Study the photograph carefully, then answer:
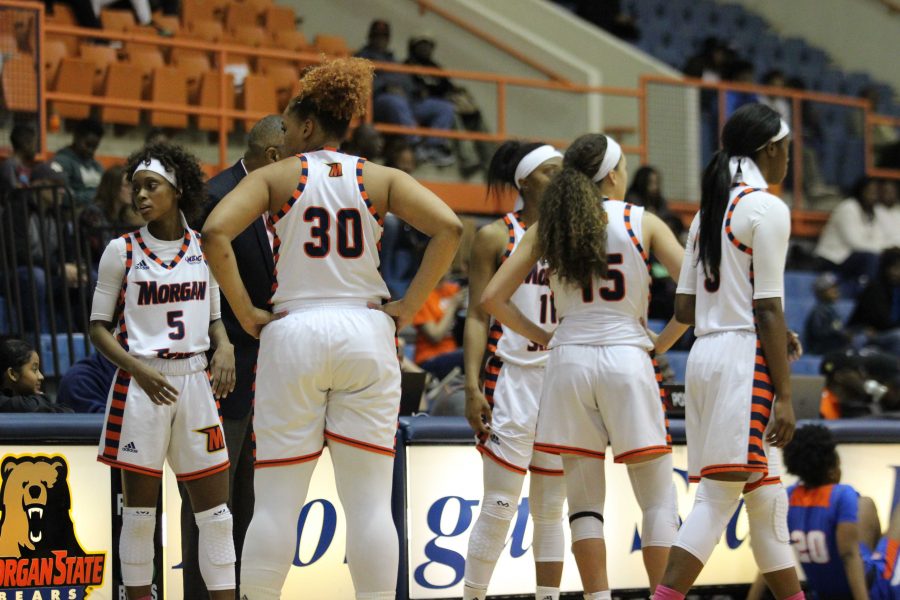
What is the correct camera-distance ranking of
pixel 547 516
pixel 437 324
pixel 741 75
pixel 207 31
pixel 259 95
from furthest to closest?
pixel 741 75
pixel 207 31
pixel 259 95
pixel 437 324
pixel 547 516

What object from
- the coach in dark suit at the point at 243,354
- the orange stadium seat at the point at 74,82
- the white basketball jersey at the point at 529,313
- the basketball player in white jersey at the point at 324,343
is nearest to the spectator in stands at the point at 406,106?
the orange stadium seat at the point at 74,82

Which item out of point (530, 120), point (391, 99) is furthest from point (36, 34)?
point (530, 120)

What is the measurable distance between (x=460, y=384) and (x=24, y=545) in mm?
3060

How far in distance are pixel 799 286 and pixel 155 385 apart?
32.0 ft

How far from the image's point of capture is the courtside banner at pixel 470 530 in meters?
6.33

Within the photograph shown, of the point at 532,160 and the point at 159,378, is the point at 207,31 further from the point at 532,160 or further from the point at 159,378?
the point at 159,378

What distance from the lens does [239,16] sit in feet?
45.4

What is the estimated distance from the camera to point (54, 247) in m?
9.16

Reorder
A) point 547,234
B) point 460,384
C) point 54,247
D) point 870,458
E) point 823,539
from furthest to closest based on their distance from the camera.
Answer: point 54,247 → point 460,384 → point 870,458 → point 823,539 → point 547,234

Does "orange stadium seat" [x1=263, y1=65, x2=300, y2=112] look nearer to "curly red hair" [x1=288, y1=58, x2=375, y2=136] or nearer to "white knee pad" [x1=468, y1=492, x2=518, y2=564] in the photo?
"white knee pad" [x1=468, y1=492, x2=518, y2=564]

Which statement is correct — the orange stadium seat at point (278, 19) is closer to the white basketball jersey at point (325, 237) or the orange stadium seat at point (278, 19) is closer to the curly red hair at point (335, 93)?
the curly red hair at point (335, 93)

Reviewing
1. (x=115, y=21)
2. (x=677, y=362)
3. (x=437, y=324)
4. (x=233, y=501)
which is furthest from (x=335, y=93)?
(x=115, y=21)

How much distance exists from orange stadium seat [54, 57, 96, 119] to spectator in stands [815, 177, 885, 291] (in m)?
7.64

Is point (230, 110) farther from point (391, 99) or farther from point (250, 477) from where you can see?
point (250, 477)
